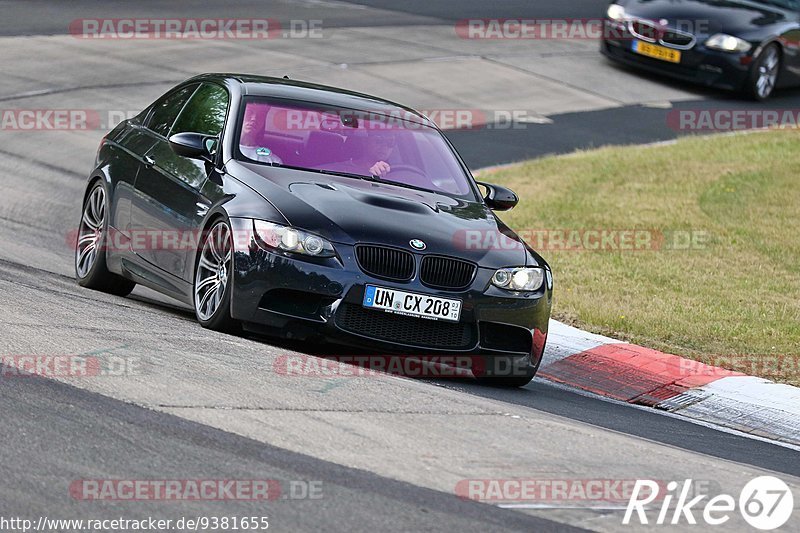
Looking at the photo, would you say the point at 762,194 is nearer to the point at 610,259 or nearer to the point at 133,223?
the point at 610,259

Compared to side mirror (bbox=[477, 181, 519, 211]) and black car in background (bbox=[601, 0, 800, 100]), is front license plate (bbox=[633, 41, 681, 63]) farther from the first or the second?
side mirror (bbox=[477, 181, 519, 211])

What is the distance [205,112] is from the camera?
30.3 feet

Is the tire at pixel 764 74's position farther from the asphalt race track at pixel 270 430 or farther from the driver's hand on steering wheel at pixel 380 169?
the driver's hand on steering wheel at pixel 380 169

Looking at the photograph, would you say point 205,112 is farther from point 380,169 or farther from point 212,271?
point 212,271

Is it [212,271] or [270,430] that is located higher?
[270,430]

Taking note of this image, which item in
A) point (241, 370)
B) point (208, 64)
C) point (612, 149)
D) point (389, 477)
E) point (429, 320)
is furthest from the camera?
point (208, 64)

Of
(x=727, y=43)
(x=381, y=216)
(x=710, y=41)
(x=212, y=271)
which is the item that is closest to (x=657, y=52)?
(x=710, y=41)

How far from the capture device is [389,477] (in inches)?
215

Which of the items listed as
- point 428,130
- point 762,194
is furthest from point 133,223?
point 762,194

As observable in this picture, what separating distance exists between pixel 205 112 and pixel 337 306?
7.21 feet

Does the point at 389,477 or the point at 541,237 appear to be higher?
the point at 389,477

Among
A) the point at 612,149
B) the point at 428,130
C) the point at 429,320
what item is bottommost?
the point at 612,149

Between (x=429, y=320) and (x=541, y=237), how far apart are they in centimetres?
519

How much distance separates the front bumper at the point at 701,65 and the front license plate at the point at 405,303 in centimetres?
1358
